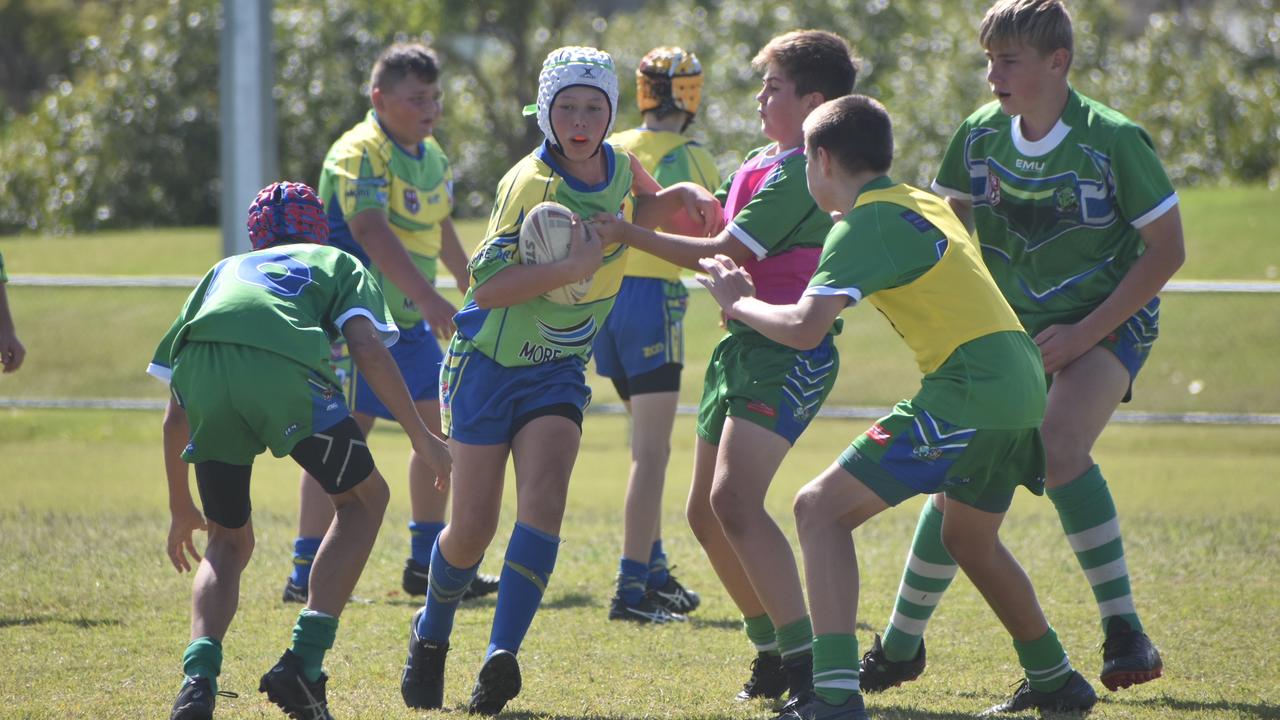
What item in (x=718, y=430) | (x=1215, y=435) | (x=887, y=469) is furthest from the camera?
(x=1215, y=435)

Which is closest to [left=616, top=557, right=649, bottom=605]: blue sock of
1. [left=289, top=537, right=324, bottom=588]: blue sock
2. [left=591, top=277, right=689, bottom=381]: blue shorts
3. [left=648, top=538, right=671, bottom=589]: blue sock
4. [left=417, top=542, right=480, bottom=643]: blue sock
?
[left=648, top=538, right=671, bottom=589]: blue sock

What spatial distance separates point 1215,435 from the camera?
39.7 ft

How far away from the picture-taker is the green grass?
15.1ft

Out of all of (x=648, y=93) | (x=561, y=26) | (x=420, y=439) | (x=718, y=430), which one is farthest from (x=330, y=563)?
(x=561, y=26)

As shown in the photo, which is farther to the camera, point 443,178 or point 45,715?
point 443,178

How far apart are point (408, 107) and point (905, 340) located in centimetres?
328

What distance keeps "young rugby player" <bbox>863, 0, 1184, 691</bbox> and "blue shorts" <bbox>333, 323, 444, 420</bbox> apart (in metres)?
2.61

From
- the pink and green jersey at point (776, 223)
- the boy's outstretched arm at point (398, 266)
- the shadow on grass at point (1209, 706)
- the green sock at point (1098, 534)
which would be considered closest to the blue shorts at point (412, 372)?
the boy's outstretched arm at point (398, 266)

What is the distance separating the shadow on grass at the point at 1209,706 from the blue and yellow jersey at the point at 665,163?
102 inches

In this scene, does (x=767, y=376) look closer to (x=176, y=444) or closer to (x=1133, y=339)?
(x=1133, y=339)

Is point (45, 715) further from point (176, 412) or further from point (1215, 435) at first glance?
point (1215, 435)

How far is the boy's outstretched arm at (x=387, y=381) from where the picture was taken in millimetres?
4137

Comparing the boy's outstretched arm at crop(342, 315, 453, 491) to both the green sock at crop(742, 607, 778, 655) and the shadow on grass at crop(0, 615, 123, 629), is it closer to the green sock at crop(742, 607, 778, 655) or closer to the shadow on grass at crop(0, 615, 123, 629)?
the green sock at crop(742, 607, 778, 655)

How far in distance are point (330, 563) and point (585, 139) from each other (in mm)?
1512
